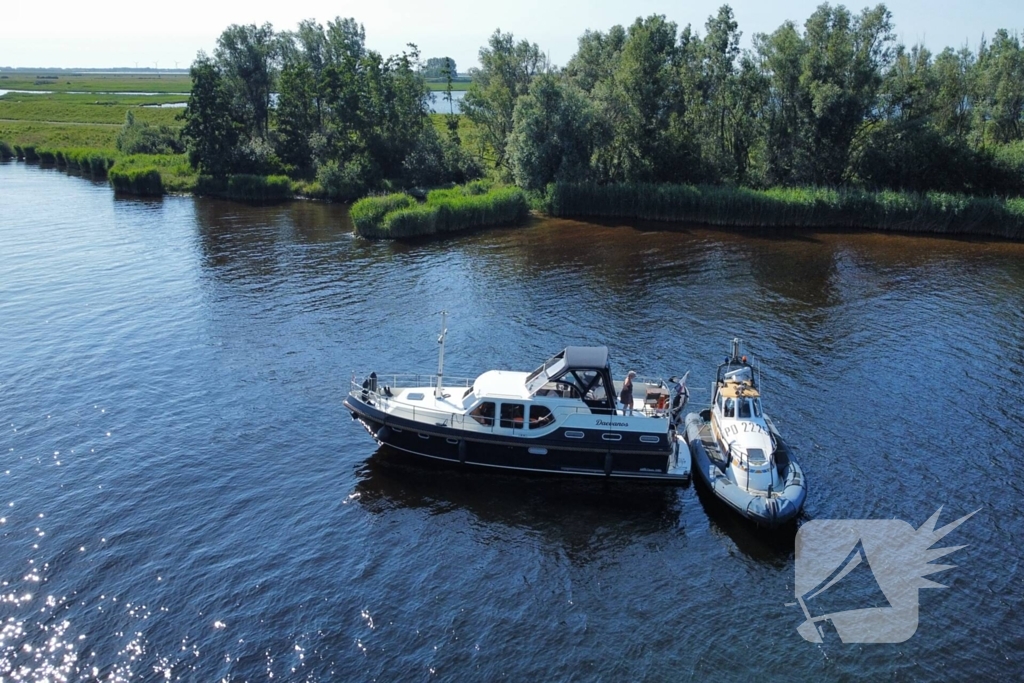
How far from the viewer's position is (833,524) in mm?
25750

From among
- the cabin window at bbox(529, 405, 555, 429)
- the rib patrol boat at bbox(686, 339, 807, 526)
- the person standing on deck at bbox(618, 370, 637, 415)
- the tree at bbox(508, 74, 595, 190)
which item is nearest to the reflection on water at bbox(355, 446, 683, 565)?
the rib patrol boat at bbox(686, 339, 807, 526)

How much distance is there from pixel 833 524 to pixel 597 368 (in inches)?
367

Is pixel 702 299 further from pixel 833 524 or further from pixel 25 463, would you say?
pixel 25 463

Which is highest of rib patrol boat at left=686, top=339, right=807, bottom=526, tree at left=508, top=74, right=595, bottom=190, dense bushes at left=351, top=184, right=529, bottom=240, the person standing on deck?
tree at left=508, top=74, right=595, bottom=190

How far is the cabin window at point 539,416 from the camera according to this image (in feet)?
92.3

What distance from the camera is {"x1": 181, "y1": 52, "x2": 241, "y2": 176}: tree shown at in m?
84.5

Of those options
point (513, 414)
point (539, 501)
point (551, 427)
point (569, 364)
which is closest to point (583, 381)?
point (569, 364)

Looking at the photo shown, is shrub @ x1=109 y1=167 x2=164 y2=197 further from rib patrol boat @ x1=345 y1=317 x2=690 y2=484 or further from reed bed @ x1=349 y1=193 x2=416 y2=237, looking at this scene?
rib patrol boat @ x1=345 y1=317 x2=690 y2=484

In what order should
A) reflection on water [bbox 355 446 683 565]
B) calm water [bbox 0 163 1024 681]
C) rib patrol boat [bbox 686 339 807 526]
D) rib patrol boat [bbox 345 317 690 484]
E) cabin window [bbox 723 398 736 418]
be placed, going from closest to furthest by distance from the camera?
calm water [bbox 0 163 1024 681] < rib patrol boat [bbox 686 339 807 526] < reflection on water [bbox 355 446 683 565] < rib patrol boat [bbox 345 317 690 484] < cabin window [bbox 723 398 736 418]

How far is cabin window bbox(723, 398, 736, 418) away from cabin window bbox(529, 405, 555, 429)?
6.74 m

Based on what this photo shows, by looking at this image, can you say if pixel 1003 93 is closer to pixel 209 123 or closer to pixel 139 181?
pixel 209 123

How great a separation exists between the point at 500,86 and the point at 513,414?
2363 inches

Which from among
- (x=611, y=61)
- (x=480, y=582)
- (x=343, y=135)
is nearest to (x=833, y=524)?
(x=480, y=582)

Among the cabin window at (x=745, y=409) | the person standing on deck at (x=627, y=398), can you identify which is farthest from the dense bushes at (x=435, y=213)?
the cabin window at (x=745, y=409)
